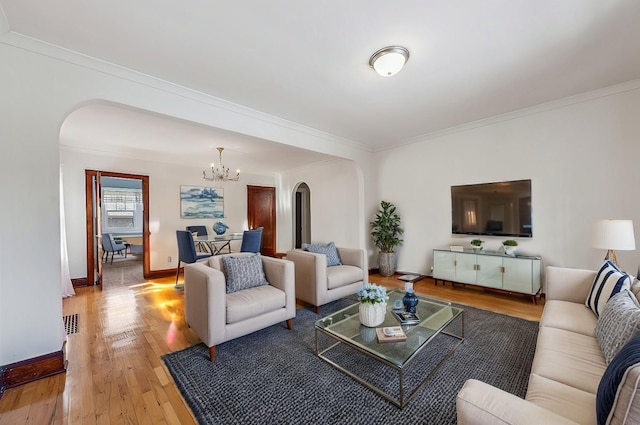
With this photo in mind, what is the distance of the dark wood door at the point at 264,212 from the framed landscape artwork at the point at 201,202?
849mm

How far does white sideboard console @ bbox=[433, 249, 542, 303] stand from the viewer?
10.9ft

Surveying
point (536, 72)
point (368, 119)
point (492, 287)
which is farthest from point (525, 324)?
point (368, 119)

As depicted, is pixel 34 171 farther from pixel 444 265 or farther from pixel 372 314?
pixel 444 265

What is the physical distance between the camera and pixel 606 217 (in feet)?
9.96

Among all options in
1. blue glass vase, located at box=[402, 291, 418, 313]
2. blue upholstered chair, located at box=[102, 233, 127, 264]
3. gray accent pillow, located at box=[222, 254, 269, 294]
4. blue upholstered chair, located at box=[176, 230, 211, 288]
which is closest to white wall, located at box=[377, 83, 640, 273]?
blue glass vase, located at box=[402, 291, 418, 313]

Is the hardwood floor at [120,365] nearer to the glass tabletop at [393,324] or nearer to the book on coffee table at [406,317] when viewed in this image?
the glass tabletop at [393,324]

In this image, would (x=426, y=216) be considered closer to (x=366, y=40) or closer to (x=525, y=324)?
(x=525, y=324)

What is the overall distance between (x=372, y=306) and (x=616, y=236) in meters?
2.19

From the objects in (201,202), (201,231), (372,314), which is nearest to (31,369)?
Answer: (372,314)

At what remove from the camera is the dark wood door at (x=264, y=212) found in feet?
23.0

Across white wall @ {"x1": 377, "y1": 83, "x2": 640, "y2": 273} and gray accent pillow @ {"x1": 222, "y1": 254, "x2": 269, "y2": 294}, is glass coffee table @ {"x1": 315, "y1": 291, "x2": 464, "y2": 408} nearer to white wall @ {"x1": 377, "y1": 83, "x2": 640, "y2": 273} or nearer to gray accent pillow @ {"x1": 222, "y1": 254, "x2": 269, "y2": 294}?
gray accent pillow @ {"x1": 222, "y1": 254, "x2": 269, "y2": 294}

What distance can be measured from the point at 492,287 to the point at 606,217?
1.45 m

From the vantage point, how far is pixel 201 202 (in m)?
5.96

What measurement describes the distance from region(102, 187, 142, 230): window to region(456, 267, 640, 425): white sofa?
30.9ft
